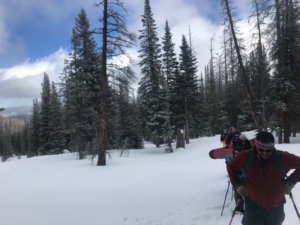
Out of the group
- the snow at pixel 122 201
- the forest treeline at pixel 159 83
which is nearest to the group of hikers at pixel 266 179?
the snow at pixel 122 201

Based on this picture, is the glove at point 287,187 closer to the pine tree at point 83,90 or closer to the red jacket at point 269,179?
the red jacket at point 269,179

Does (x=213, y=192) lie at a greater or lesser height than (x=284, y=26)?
lesser

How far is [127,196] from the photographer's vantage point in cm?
629

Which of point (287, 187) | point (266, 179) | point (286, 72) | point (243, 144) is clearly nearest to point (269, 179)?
point (266, 179)

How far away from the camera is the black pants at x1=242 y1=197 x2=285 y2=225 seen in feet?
7.99

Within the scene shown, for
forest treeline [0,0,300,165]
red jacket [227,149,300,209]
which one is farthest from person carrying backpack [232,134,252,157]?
forest treeline [0,0,300,165]

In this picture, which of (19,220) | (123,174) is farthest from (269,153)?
(123,174)

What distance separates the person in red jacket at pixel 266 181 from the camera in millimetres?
2377

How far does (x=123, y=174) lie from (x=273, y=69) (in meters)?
14.8

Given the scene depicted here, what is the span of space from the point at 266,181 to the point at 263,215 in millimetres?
486

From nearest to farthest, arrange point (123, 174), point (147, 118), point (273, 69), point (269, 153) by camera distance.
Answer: point (269, 153) < point (123, 174) < point (273, 69) < point (147, 118)

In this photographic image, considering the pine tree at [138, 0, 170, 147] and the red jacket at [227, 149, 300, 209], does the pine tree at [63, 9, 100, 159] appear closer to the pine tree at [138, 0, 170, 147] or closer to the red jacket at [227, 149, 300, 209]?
the pine tree at [138, 0, 170, 147]

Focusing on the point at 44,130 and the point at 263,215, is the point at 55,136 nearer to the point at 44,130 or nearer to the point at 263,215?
the point at 44,130

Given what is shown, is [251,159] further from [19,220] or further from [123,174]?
[123,174]
